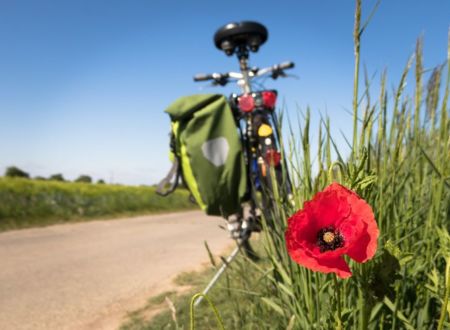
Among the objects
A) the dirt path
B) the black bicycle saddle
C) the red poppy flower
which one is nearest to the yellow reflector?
the black bicycle saddle

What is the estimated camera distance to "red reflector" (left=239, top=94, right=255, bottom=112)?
7.58ft

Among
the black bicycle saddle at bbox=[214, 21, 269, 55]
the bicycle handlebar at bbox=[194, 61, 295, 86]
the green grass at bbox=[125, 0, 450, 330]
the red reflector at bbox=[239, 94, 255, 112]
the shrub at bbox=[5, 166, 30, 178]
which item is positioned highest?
the black bicycle saddle at bbox=[214, 21, 269, 55]

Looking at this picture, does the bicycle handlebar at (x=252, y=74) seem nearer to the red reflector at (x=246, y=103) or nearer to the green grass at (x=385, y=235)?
the red reflector at (x=246, y=103)

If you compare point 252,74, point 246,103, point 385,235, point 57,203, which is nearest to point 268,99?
point 246,103

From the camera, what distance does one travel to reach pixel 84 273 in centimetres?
311

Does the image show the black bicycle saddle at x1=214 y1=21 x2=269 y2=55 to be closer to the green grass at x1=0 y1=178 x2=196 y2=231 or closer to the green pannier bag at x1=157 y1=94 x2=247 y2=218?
the green pannier bag at x1=157 y1=94 x2=247 y2=218

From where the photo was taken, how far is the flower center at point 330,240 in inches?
22.3

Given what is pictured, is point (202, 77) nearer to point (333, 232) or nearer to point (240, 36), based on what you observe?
point (240, 36)

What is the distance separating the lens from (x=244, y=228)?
241 centimetres

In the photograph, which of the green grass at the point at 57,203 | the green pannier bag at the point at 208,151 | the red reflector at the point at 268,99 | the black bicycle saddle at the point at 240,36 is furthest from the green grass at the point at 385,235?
the green grass at the point at 57,203

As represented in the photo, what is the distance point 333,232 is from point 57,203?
8.75 meters

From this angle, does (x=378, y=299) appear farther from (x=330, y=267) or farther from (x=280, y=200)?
(x=280, y=200)

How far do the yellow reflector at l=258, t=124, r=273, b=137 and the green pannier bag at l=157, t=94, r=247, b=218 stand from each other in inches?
9.4

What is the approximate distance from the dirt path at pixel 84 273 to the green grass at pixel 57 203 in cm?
140
